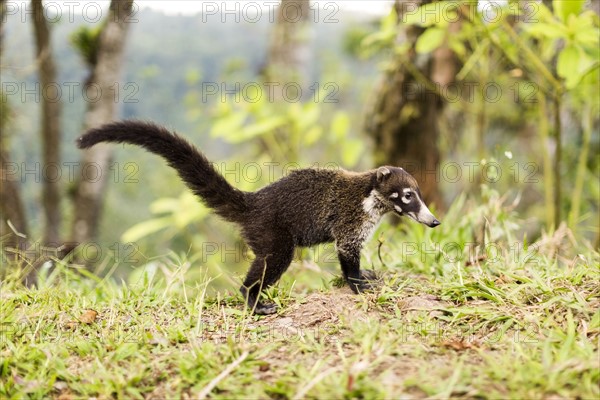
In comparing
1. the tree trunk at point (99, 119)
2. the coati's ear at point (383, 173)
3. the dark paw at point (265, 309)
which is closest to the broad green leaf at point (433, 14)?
the coati's ear at point (383, 173)

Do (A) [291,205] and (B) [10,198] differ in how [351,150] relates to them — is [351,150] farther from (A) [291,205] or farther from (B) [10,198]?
(B) [10,198]

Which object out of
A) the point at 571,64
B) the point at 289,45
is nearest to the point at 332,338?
the point at 571,64

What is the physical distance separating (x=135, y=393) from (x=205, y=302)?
1.14 meters

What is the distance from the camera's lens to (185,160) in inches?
149

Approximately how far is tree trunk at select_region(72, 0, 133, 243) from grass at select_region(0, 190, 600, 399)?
240cm

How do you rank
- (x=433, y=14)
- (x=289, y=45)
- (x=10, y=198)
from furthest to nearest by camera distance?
(x=289, y=45) → (x=10, y=198) → (x=433, y=14)

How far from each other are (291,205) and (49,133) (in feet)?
13.2

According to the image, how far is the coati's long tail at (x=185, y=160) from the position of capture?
3596mm

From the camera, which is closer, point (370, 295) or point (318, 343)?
point (318, 343)

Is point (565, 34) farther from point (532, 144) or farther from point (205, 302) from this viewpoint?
point (532, 144)

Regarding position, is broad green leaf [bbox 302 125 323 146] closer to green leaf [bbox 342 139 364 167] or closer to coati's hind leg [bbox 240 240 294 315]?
green leaf [bbox 342 139 364 167]

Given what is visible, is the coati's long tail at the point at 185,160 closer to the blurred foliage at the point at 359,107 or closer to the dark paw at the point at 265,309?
the blurred foliage at the point at 359,107

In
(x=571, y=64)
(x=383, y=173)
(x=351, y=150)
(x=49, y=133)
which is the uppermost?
(x=571, y=64)

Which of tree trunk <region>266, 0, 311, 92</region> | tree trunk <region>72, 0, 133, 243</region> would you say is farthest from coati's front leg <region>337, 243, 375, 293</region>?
tree trunk <region>266, 0, 311, 92</region>
